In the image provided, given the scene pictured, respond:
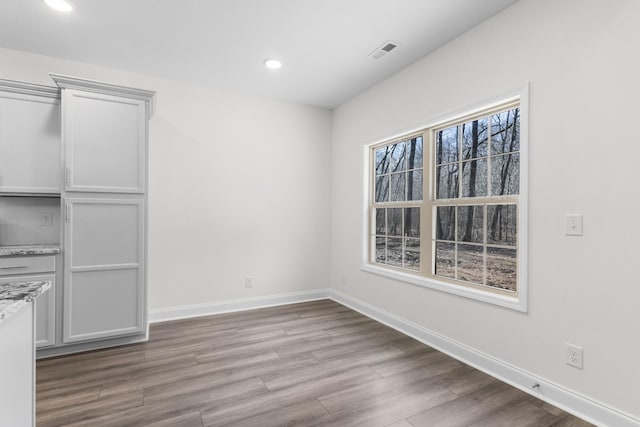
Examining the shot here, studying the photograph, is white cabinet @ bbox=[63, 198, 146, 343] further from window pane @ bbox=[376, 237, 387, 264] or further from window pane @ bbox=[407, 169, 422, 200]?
window pane @ bbox=[407, 169, 422, 200]

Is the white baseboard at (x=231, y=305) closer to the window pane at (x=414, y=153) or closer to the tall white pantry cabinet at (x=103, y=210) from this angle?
A: the tall white pantry cabinet at (x=103, y=210)

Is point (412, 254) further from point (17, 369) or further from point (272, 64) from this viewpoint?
point (17, 369)

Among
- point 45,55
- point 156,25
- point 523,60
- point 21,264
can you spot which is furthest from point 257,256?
point 523,60

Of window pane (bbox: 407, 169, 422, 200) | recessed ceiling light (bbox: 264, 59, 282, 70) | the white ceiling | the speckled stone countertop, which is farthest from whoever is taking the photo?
window pane (bbox: 407, 169, 422, 200)

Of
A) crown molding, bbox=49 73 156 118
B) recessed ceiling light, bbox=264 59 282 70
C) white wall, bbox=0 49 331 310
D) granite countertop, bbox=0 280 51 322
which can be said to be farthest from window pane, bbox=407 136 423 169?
granite countertop, bbox=0 280 51 322

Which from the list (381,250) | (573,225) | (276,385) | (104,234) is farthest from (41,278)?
(573,225)

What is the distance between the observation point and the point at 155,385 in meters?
2.23

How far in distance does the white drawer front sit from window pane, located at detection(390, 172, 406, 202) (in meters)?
3.26

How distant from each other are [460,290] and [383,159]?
1794 millimetres

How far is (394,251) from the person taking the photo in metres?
3.63

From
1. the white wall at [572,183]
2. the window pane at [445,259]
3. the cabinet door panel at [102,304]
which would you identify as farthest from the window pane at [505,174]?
the cabinet door panel at [102,304]

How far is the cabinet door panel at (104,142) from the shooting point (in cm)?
271

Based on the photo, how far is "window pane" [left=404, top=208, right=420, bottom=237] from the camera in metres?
3.30

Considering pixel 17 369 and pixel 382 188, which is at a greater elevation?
pixel 382 188
